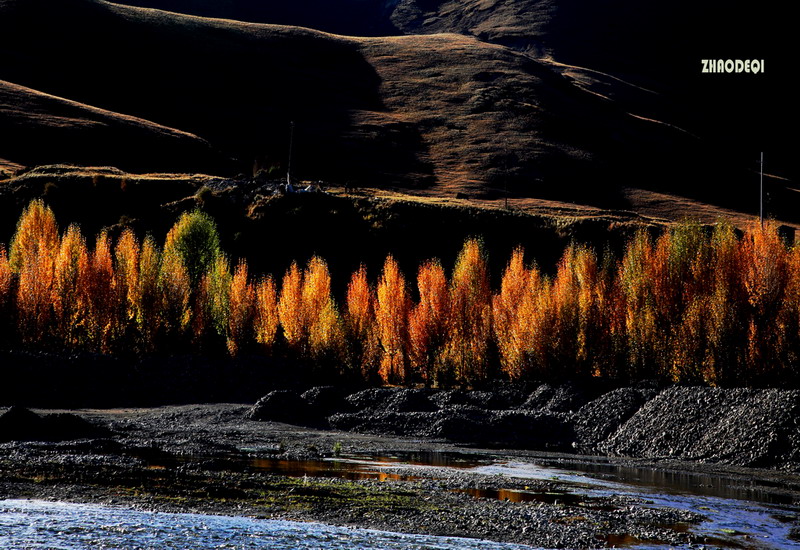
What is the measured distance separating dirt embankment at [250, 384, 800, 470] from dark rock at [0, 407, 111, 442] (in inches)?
431

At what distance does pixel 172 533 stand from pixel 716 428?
24766 mm

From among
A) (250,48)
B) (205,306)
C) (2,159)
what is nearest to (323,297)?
(205,306)

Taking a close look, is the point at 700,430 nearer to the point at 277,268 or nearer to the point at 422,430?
the point at 422,430

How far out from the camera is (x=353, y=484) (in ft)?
79.0

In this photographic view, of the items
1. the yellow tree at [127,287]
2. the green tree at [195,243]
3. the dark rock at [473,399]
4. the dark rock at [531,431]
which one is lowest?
the dark rock at [531,431]

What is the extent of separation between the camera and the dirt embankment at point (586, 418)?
3222 centimetres

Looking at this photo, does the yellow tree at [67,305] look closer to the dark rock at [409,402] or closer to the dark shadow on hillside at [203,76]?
the dark rock at [409,402]

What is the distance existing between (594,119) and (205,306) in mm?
114301

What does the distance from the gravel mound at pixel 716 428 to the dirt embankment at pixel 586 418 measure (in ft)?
0.14

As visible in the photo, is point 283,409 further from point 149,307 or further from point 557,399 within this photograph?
point 149,307

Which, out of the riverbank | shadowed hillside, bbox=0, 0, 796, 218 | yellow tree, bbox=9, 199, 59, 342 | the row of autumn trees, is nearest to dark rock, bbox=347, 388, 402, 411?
the row of autumn trees

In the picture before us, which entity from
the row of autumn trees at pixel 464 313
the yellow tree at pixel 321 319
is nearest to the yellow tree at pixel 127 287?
A: the row of autumn trees at pixel 464 313

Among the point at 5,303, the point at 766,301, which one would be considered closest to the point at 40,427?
the point at 5,303

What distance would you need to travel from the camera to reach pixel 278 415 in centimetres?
4238
